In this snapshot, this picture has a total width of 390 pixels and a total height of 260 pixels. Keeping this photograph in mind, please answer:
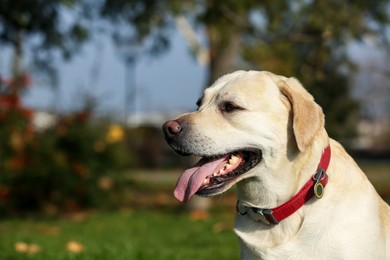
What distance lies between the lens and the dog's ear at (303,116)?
3885 mm

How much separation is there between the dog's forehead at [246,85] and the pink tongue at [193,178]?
0.41 meters

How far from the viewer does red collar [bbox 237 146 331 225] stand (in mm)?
3941

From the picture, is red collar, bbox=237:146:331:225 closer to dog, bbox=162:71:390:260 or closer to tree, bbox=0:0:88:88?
dog, bbox=162:71:390:260

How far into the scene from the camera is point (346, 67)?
554 inches

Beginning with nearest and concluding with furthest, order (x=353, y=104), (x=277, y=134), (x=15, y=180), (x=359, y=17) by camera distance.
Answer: (x=277, y=134) → (x=359, y=17) → (x=15, y=180) → (x=353, y=104)

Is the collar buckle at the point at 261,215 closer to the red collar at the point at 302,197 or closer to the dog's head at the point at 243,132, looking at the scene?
the red collar at the point at 302,197

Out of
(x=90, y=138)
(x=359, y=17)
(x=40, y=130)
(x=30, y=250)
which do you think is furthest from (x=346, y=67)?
(x=30, y=250)

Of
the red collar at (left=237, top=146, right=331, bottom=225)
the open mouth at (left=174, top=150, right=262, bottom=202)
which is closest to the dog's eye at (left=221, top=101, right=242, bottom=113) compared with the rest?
the open mouth at (left=174, top=150, right=262, bottom=202)

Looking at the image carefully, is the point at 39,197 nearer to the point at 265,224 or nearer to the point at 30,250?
the point at 30,250

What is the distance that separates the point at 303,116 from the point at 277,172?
14.2 inches

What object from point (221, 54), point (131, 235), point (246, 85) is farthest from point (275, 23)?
point (246, 85)

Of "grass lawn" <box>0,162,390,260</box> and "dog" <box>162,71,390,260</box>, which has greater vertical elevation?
"dog" <box>162,71,390,260</box>

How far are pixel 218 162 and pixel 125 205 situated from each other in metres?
11.1

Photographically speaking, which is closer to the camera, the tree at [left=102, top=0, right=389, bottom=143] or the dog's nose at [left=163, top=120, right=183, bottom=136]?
the dog's nose at [left=163, top=120, right=183, bottom=136]
